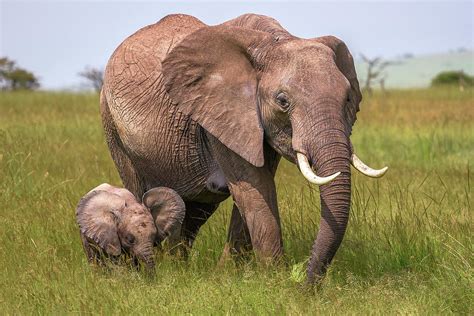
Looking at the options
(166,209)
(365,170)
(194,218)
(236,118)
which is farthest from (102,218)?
(365,170)

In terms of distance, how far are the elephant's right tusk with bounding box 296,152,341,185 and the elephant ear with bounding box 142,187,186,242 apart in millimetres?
941

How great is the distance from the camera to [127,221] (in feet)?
19.8

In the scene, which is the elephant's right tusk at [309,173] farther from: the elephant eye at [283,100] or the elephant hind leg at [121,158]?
the elephant hind leg at [121,158]

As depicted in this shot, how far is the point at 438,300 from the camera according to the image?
568 centimetres

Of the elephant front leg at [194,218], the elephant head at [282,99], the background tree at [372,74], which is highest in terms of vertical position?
the elephant head at [282,99]

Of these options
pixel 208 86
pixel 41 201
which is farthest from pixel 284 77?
pixel 41 201

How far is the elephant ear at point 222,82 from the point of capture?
5.88m

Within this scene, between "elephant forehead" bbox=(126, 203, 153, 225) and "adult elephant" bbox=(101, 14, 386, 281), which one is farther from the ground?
"adult elephant" bbox=(101, 14, 386, 281)

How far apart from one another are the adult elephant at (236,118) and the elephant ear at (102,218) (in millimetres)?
574

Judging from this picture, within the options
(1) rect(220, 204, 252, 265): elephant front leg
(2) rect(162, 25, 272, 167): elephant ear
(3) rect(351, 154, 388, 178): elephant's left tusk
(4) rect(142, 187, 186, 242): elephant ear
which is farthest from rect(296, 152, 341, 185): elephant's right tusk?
(1) rect(220, 204, 252, 265): elephant front leg

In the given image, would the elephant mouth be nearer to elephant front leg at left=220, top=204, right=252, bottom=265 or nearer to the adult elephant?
the adult elephant

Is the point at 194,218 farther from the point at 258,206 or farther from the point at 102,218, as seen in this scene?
the point at 258,206

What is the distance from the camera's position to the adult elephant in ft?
18.1

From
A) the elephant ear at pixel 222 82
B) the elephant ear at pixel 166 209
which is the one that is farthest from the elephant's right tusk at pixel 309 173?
the elephant ear at pixel 166 209
